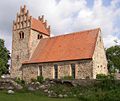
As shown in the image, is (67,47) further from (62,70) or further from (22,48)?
(22,48)

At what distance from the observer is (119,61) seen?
50406 millimetres

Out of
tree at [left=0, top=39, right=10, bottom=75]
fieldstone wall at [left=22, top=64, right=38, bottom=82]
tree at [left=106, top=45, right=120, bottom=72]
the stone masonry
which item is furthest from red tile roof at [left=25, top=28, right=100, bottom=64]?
tree at [left=106, top=45, right=120, bottom=72]

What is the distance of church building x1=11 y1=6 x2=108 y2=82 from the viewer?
35969mm

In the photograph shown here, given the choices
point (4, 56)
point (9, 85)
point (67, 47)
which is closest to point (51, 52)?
point (67, 47)

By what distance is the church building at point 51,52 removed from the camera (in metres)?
36.0

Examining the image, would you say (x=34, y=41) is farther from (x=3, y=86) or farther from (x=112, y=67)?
(x=3, y=86)

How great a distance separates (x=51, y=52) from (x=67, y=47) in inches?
118

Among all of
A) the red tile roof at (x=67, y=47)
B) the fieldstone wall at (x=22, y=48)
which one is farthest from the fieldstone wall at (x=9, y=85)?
the fieldstone wall at (x=22, y=48)

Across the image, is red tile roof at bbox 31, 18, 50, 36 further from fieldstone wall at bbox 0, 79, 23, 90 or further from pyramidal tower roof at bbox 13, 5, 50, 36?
fieldstone wall at bbox 0, 79, 23, 90

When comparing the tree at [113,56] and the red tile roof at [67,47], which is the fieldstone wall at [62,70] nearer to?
the red tile roof at [67,47]

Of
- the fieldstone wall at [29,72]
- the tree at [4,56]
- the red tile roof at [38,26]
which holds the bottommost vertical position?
the fieldstone wall at [29,72]

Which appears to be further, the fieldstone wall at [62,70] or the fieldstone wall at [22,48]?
the fieldstone wall at [22,48]

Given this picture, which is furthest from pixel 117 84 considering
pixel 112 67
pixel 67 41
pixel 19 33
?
pixel 112 67

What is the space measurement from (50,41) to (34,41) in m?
3.01
